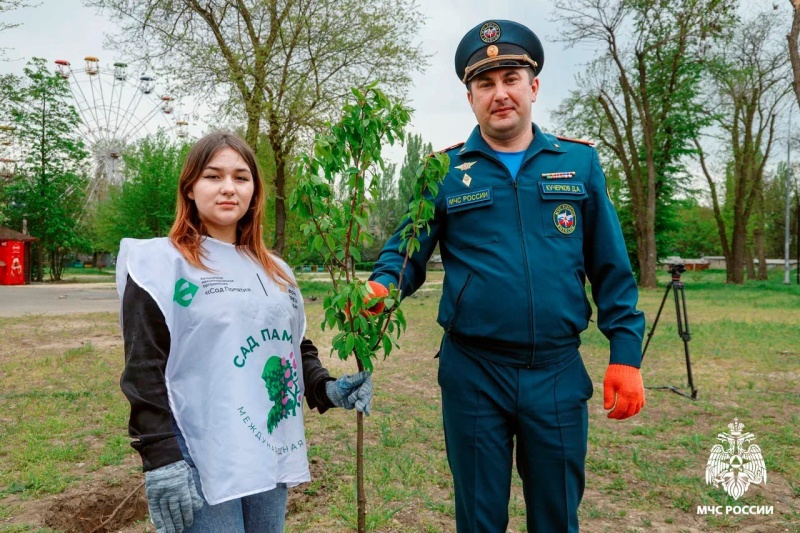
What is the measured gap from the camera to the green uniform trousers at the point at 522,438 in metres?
2.14

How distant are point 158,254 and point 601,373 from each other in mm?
7271

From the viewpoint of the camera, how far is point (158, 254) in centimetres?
183

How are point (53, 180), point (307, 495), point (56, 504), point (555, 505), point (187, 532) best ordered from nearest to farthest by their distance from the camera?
point (187, 532), point (555, 505), point (56, 504), point (307, 495), point (53, 180)

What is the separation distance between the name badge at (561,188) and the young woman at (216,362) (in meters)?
0.99

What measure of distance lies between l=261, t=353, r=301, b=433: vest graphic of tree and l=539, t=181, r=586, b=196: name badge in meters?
1.15

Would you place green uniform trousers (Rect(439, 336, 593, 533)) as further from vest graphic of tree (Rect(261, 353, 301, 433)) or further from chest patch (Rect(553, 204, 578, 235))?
vest graphic of tree (Rect(261, 353, 301, 433))

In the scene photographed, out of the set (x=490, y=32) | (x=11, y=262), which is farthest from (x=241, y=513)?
(x=11, y=262)

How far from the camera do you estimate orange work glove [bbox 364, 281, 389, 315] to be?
6.54ft

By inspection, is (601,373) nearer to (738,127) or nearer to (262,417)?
(262,417)

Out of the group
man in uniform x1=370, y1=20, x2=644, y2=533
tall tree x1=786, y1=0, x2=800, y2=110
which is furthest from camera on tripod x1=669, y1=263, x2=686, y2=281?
tall tree x1=786, y1=0, x2=800, y2=110

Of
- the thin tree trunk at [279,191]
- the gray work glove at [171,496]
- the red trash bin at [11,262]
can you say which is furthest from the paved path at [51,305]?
the gray work glove at [171,496]

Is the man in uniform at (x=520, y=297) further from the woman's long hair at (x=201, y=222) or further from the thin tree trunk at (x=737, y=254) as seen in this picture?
the thin tree trunk at (x=737, y=254)

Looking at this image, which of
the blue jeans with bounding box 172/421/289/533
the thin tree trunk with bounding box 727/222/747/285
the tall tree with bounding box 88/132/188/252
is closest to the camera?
the blue jeans with bounding box 172/421/289/533

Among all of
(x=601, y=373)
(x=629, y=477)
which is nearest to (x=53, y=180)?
(x=601, y=373)
